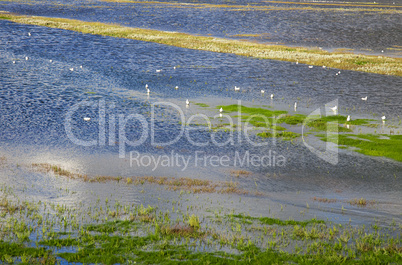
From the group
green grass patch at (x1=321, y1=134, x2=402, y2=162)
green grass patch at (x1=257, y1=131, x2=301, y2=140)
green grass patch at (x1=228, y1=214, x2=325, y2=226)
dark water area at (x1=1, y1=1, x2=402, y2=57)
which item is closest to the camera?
green grass patch at (x1=228, y1=214, x2=325, y2=226)

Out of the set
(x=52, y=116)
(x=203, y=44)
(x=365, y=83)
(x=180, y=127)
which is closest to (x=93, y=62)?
(x=203, y=44)

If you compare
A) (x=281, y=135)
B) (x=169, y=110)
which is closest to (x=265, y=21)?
(x=169, y=110)

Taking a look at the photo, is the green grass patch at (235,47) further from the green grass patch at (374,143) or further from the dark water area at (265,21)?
the green grass patch at (374,143)

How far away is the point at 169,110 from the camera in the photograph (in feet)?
130

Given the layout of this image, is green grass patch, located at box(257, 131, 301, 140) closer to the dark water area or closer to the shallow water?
the shallow water

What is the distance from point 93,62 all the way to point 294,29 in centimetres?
5283

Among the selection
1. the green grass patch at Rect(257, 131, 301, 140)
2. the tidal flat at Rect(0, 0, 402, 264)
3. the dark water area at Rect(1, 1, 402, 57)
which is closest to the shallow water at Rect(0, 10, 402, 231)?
the tidal flat at Rect(0, 0, 402, 264)

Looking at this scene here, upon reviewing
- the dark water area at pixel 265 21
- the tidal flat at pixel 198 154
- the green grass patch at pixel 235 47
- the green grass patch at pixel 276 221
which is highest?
the dark water area at pixel 265 21

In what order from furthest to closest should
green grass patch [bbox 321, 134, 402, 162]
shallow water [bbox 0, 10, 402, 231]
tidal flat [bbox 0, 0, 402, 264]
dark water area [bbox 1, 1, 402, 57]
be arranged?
dark water area [bbox 1, 1, 402, 57] → green grass patch [bbox 321, 134, 402, 162] → shallow water [bbox 0, 10, 402, 231] → tidal flat [bbox 0, 0, 402, 264]

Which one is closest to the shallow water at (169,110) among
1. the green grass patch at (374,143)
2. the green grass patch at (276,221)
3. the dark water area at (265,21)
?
the green grass patch at (276,221)

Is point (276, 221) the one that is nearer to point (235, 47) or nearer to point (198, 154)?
point (198, 154)

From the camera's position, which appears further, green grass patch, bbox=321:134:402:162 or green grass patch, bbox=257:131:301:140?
green grass patch, bbox=257:131:301:140

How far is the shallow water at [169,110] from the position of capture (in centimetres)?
2344

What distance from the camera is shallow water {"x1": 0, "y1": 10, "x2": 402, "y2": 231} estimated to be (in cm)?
2344
